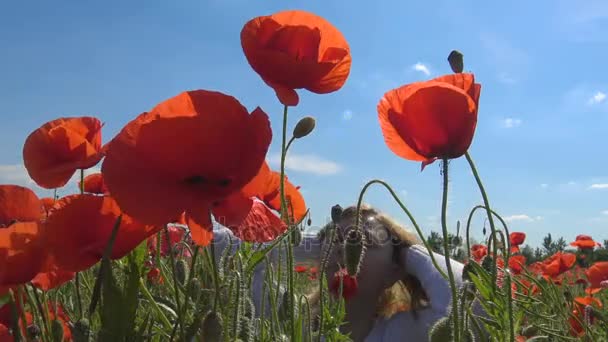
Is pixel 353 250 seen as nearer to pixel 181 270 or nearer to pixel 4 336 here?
pixel 181 270

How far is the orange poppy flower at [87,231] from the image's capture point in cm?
81

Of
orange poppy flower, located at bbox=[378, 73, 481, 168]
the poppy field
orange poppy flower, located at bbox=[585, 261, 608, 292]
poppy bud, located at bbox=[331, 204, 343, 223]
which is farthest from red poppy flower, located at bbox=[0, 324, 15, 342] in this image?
orange poppy flower, located at bbox=[585, 261, 608, 292]

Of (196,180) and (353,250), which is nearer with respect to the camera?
(196,180)

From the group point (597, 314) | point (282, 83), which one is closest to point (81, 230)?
point (282, 83)

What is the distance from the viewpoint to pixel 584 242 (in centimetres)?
551

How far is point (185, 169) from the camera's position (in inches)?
30.3

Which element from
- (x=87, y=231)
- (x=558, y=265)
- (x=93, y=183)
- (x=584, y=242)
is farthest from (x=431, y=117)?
(x=584, y=242)

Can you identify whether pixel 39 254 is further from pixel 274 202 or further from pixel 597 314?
pixel 597 314

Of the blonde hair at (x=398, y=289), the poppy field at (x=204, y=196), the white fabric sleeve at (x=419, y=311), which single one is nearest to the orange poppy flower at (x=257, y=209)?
the poppy field at (x=204, y=196)

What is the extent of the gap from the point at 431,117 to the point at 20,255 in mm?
644

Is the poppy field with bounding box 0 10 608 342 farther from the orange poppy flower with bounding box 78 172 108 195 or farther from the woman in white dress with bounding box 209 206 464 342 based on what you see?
the woman in white dress with bounding box 209 206 464 342

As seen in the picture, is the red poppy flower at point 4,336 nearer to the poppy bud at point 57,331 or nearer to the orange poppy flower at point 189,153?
the poppy bud at point 57,331

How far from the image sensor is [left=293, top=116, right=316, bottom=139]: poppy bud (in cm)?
137

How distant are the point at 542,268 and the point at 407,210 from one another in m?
3.05
